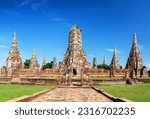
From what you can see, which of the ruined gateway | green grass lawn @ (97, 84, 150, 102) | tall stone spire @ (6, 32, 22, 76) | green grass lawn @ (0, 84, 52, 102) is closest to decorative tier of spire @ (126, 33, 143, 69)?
the ruined gateway

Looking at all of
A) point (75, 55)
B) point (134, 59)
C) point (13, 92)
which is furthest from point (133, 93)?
point (134, 59)

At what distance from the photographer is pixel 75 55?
5178 centimetres

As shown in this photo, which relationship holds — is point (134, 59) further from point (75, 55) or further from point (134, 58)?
point (75, 55)

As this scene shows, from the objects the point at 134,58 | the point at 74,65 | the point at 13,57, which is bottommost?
the point at 74,65

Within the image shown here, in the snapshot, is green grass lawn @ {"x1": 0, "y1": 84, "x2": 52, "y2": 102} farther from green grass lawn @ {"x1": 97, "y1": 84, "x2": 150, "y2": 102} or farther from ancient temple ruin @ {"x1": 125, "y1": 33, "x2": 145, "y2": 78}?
ancient temple ruin @ {"x1": 125, "y1": 33, "x2": 145, "y2": 78}

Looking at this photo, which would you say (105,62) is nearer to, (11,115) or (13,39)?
(13,39)

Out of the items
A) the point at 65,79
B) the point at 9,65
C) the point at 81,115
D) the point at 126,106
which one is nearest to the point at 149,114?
the point at 126,106

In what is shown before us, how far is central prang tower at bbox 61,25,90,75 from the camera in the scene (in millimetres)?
51125

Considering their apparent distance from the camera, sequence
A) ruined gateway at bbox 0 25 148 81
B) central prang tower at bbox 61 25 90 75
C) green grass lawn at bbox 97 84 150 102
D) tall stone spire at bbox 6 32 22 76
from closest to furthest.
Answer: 1. green grass lawn at bbox 97 84 150 102
2. ruined gateway at bbox 0 25 148 81
3. central prang tower at bbox 61 25 90 75
4. tall stone spire at bbox 6 32 22 76

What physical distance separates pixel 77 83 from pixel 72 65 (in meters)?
21.2

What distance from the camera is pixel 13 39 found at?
5694 centimetres

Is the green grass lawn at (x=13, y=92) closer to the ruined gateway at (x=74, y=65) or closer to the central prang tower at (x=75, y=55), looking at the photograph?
the ruined gateway at (x=74, y=65)

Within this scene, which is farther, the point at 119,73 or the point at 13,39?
the point at 13,39

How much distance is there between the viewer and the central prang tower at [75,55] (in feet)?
168
